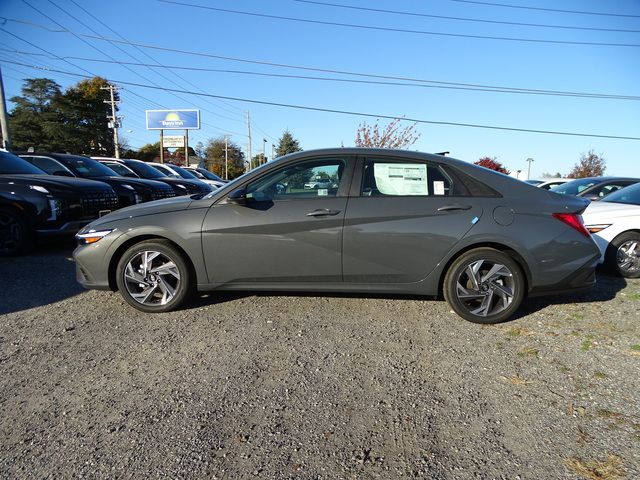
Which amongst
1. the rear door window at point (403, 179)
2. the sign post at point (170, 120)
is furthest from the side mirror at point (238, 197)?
the sign post at point (170, 120)

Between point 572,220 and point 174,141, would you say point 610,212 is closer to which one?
point 572,220

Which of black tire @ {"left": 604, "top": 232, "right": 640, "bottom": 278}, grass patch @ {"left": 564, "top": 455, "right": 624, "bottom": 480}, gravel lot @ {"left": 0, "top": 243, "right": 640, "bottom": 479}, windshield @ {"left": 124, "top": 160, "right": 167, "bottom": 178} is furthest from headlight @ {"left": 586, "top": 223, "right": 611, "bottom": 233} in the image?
windshield @ {"left": 124, "top": 160, "right": 167, "bottom": 178}

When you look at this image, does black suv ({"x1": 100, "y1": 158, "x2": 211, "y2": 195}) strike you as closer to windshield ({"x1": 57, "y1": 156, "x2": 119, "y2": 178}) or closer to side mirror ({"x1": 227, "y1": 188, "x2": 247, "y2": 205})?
windshield ({"x1": 57, "y1": 156, "x2": 119, "y2": 178})

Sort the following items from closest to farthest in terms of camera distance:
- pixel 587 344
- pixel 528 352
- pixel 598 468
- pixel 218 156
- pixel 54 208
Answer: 1. pixel 598 468
2. pixel 528 352
3. pixel 587 344
4. pixel 54 208
5. pixel 218 156

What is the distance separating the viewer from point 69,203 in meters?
5.91

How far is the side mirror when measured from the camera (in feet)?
11.3

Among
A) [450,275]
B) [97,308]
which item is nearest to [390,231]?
[450,275]

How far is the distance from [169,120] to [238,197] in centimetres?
4519

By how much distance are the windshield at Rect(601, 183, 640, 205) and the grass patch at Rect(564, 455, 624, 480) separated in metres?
4.70

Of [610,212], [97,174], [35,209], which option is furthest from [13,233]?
[610,212]

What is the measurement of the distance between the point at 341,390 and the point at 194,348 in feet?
4.06

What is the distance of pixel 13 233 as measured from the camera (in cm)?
562

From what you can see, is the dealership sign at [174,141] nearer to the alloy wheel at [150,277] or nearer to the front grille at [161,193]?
the front grille at [161,193]

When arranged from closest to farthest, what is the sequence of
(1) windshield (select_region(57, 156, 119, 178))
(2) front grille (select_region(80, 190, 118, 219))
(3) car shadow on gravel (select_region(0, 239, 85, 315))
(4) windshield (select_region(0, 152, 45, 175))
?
(3) car shadow on gravel (select_region(0, 239, 85, 315)) → (2) front grille (select_region(80, 190, 118, 219)) → (4) windshield (select_region(0, 152, 45, 175)) → (1) windshield (select_region(57, 156, 119, 178))
